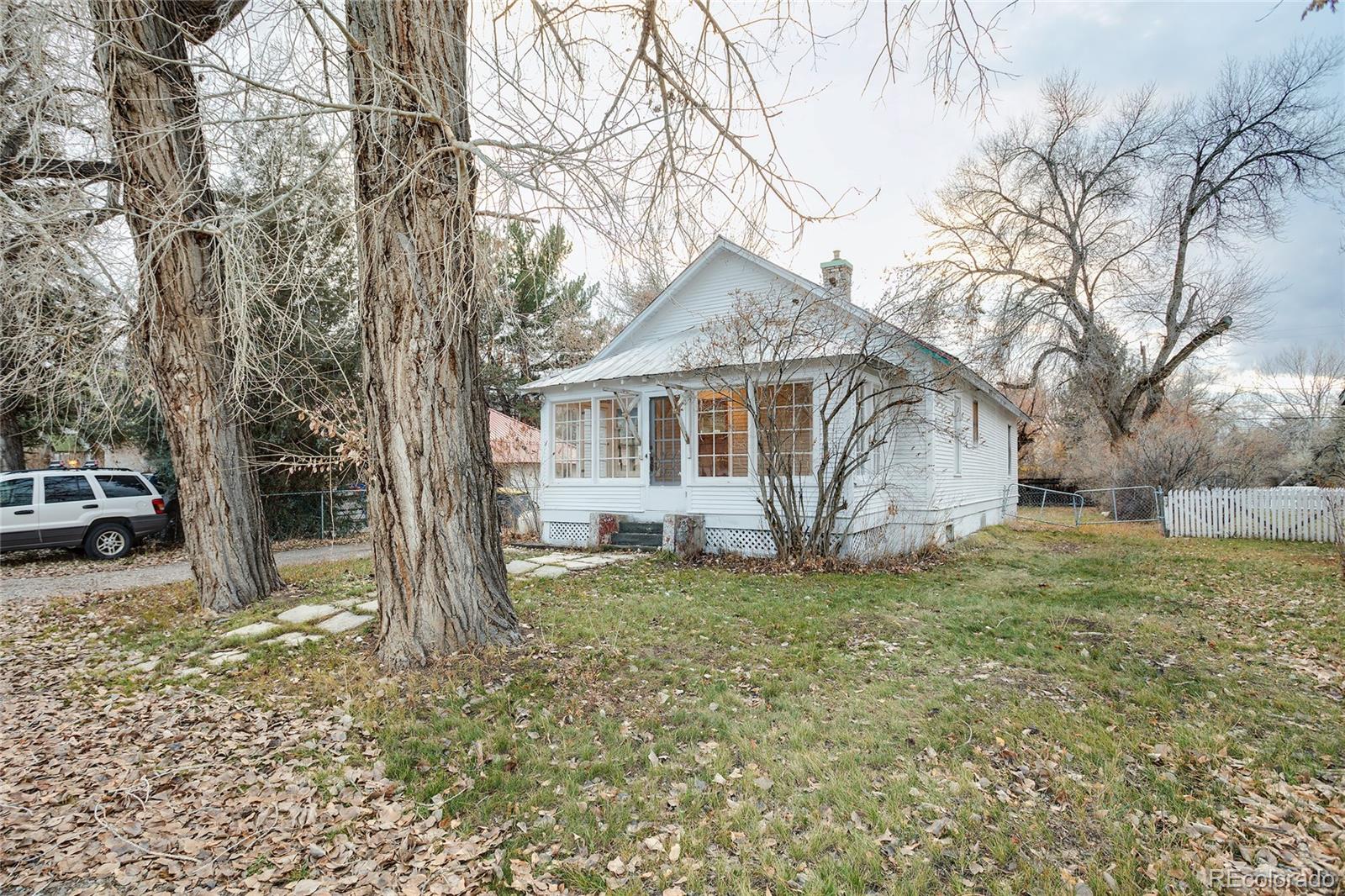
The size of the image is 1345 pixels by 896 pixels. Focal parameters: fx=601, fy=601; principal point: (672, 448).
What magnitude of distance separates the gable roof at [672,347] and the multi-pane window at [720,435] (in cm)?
104

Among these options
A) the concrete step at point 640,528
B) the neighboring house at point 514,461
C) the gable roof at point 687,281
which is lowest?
the concrete step at point 640,528

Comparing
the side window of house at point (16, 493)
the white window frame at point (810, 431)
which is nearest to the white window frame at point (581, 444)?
the white window frame at point (810, 431)

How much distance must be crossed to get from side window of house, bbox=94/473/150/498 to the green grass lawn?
22.5 ft

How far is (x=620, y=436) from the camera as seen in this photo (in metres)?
11.8

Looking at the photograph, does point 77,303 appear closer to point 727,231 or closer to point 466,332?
point 466,332

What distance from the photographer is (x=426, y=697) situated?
3.95 meters

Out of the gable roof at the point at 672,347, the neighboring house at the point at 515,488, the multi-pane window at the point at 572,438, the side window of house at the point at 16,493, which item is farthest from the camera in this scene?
the neighboring house at the point at 515,488

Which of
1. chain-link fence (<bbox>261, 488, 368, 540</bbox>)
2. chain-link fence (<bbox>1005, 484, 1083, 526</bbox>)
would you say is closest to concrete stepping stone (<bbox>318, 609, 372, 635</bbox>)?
chain-link fence (<bbox>261, 488, 368, 540</bbox>)

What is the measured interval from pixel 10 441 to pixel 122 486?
3.29 m

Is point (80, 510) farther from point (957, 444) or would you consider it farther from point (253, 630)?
point (957, 444)

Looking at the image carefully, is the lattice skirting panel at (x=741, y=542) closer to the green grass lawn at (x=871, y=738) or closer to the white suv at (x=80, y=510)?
the green grass lawn at (x=871, y=738)

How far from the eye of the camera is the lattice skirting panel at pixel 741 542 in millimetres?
10031

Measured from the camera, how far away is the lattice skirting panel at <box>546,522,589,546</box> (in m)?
11.8

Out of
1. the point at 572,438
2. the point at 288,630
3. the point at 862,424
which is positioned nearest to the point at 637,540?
the point at 572,438
